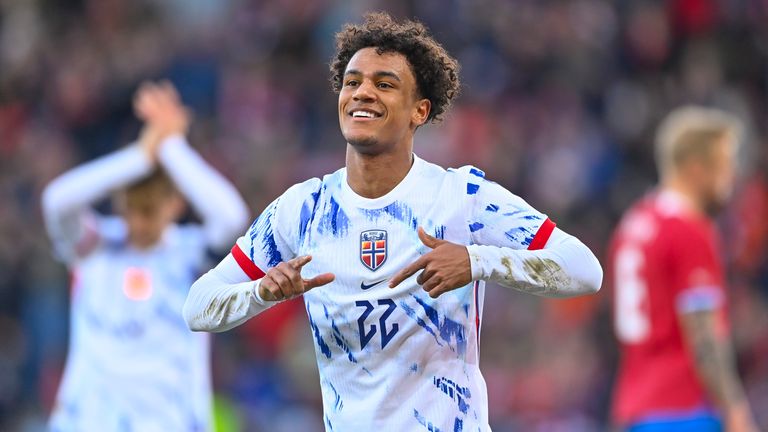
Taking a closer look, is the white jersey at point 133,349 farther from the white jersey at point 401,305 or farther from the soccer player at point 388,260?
the white jersey at point 401,305

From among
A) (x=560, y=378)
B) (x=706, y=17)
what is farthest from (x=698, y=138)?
(x=706, y=17)

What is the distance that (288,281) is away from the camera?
3.99 m

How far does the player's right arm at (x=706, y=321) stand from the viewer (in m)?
6.73

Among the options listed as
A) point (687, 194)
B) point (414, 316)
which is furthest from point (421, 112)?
point (687, 194)

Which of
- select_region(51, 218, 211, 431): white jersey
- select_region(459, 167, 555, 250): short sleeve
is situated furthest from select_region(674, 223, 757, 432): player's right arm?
select_region(459, 167, 555, 250): short sleeve

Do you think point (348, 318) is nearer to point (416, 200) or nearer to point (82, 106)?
point (416, 200)

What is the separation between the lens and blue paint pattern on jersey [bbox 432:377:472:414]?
4332 mm

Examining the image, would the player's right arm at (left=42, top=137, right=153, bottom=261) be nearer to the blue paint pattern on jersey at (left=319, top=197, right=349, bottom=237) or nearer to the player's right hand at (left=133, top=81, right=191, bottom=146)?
the player's right hand at (left=133, top=81, right=191, bottom=146)

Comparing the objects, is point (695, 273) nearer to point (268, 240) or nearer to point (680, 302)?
point (680, 302)

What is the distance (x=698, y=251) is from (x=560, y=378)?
13.5 feet

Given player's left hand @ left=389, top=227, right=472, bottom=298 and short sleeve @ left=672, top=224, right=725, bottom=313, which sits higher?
short sleeve @ left=672, top=224, right=725, bottom=313

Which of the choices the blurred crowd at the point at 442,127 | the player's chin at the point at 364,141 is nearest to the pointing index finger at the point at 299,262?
the player's chin at the point at 364,141

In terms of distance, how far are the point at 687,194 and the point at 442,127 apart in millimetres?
5219

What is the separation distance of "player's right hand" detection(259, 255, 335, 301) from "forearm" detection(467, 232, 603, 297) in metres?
0.46
